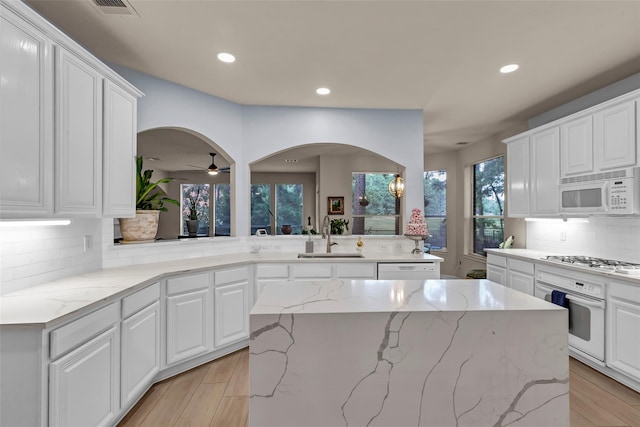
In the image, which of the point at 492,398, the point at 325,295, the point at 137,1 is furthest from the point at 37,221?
the point at 492,398

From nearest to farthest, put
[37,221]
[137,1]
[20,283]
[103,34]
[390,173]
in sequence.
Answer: [37,221]
[20,283]
[137,1]
[103,34]
[390,173]

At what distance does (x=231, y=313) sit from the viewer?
2.96 meters

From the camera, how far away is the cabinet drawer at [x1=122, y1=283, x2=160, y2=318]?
199 cm

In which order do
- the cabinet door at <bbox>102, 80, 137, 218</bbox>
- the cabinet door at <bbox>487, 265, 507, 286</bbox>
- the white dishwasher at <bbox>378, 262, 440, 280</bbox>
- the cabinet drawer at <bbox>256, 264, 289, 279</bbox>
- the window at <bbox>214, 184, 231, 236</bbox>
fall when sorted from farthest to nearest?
the window at <bbox>214, 184, 231, 236</bbox> < the cabinet door at <bbox>487, 265, 507, 286</bbox> < the white dishwasher at <bbox>378, 262, 440, 280</bbox> < the cabinet drawer at <bbox>256, 264, 289, 279</bbox> < the cabinet door at <bbox>102, 80, 137, 218</bbox>

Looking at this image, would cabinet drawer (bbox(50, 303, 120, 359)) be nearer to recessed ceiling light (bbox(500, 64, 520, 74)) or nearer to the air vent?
the air vent

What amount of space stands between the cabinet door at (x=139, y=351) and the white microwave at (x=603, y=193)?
3959 millimetres

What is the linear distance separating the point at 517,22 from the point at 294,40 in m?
1.62

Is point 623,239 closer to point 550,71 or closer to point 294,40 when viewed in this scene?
point 550,71

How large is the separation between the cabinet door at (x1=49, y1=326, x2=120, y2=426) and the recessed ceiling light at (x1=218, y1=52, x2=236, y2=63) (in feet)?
7.33

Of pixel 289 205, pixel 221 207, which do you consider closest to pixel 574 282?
pixel 289 205

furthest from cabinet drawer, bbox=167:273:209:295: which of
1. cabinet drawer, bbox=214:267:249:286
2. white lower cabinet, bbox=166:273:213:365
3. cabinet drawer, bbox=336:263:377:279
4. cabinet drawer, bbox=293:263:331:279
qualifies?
cabinet drawer, bbox=336:263:377:279

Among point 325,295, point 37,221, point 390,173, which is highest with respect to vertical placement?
point 390,173

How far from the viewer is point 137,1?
6.49ft

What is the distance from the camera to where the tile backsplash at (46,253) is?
1800 millimetres
